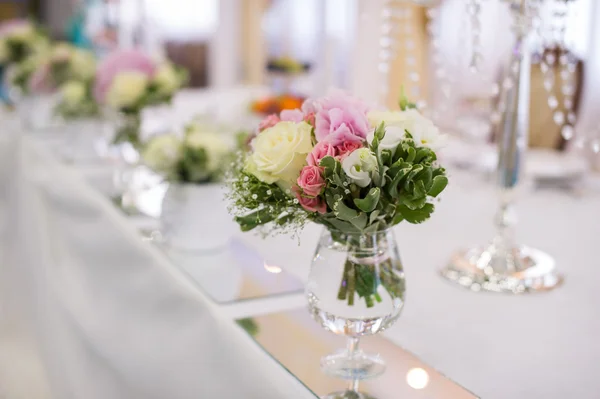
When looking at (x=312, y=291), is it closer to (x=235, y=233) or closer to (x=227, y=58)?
(x=235, y=233)

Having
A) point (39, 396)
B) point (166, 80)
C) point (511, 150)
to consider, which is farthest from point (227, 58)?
point (511, 150)

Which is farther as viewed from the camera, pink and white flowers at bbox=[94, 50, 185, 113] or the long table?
pink and white flowers at bbox=[94, 50, 185, 113]

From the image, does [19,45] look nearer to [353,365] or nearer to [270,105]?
[270,105]

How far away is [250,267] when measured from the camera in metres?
1.24

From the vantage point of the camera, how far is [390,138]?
0.72 metres

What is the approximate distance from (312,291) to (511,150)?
54cm

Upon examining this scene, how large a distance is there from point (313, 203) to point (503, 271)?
576mm

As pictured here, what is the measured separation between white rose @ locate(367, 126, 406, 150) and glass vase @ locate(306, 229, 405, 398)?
0.12 m

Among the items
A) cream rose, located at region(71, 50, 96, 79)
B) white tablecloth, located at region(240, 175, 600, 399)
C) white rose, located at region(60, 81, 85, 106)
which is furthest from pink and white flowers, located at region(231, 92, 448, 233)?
cream rose, located at region(71, 50, 96, 79)

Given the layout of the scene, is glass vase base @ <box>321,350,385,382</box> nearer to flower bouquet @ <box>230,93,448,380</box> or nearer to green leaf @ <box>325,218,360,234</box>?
flower bouquet @ <box>230,93,448,380</box>

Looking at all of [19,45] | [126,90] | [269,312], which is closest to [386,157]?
[269,312]

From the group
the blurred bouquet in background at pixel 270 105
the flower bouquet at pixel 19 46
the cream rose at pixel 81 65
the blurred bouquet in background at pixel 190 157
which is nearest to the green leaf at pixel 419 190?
the blurred bouquet in background at pixel 190 157

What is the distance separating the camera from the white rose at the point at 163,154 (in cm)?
126

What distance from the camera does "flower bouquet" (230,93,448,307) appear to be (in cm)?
71
